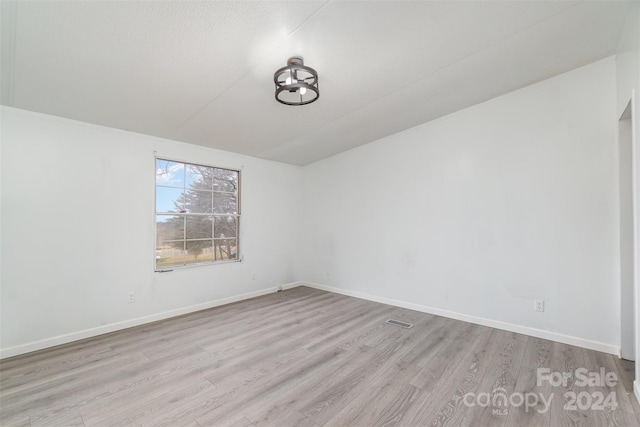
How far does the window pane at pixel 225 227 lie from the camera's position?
444 cm

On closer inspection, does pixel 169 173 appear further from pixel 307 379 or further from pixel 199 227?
pixel 307 379

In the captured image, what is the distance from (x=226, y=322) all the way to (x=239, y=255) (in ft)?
4.44

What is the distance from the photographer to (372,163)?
459cm

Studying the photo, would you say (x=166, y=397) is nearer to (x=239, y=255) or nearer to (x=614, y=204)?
(x=239, y=255)

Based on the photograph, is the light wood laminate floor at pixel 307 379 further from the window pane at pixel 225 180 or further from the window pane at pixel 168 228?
the window pane at pixel 225 180

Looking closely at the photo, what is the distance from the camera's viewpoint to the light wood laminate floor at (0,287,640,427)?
1.81 metres

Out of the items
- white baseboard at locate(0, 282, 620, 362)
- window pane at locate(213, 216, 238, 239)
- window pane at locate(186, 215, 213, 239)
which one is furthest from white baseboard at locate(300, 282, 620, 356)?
window pane at locate(186, 215, 213, 239)

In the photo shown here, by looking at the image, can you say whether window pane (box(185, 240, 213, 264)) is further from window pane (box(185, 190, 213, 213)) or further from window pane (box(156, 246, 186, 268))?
window pane (box(185, 190, 213, 213))

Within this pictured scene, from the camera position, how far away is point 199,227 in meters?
4.21

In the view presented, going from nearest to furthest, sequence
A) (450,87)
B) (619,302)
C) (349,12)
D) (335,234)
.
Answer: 1. (349,12)
2. (619,302)
3. (450,87)
4. (335,234)

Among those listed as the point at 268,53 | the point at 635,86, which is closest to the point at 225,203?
the point at 268,53

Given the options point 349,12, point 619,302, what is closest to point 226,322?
point 349,12

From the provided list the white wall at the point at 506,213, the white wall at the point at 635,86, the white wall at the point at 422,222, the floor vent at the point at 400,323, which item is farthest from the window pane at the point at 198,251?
the white wall at the point at 635,86

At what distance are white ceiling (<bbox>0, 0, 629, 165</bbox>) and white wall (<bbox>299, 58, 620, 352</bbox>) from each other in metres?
0.38
